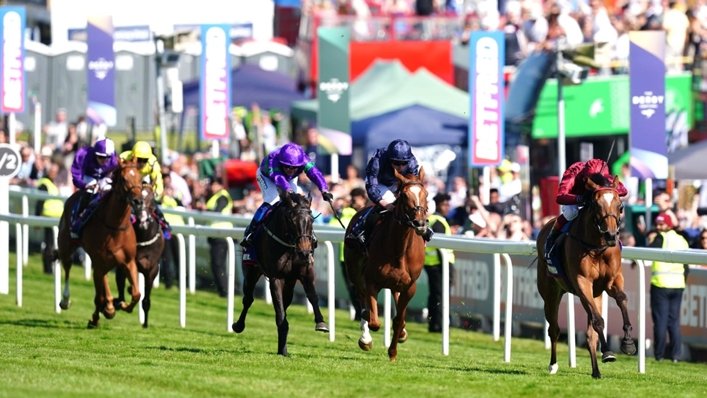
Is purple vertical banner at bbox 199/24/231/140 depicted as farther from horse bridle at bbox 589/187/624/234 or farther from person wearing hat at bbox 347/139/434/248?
horse bridle at bbox 589/187/624/234

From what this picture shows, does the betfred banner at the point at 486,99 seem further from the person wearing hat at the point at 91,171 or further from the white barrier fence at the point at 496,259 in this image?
the person wearing hat at the point at 91,171

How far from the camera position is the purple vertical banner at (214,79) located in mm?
20391


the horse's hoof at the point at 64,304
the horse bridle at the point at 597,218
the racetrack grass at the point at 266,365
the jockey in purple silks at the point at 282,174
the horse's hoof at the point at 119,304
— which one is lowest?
the racetrack grass at the point at 266,365

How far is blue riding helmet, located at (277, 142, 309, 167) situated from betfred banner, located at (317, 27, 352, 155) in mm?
6866

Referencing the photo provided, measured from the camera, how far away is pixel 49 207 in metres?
19.3

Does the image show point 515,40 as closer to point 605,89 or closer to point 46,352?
point 605,89

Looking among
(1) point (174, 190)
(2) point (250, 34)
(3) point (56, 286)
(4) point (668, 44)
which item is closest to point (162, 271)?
(1) point (174, 190)

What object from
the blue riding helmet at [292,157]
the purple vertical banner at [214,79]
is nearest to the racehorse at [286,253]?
the blue riding helmet at [292,157]

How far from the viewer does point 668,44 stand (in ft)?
68.9

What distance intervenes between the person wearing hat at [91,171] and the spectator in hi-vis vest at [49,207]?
4.70m

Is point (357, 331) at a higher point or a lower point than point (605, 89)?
lower

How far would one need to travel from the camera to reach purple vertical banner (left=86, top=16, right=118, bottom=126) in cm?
2167

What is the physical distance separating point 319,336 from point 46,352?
3.77m

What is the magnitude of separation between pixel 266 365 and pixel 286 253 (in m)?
1.33
